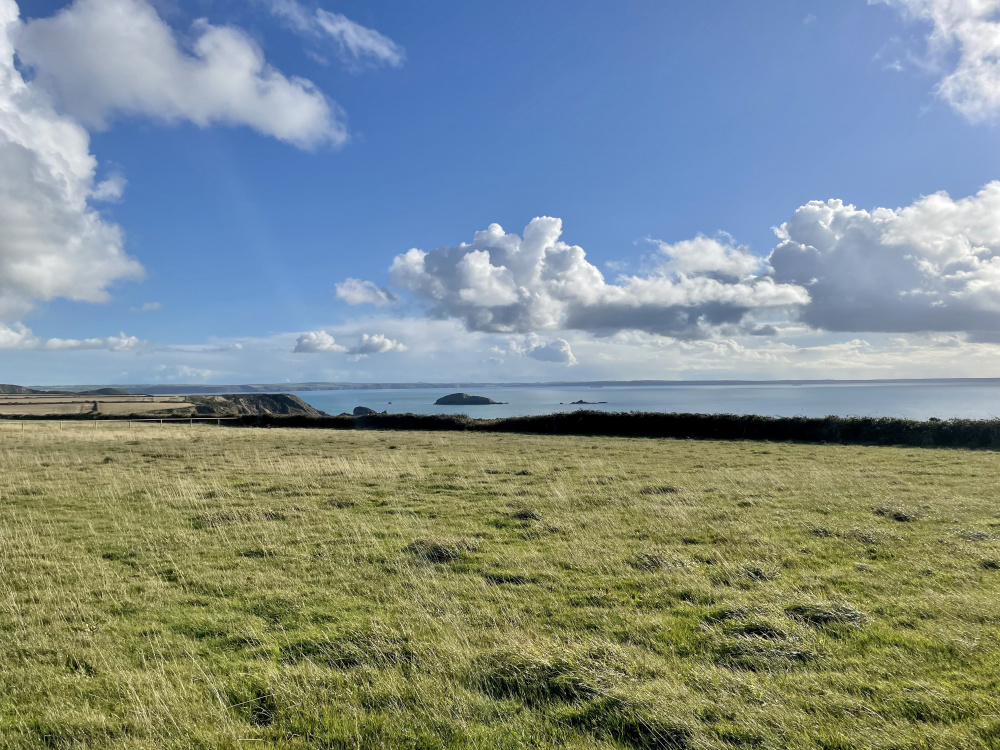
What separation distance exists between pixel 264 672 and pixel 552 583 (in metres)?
5.05

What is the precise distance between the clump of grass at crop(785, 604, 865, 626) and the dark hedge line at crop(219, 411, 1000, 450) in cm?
3982

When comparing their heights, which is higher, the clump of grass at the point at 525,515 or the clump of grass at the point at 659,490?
the clump of grass at the point at 659,490

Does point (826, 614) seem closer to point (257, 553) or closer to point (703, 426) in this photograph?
point (257, 553)

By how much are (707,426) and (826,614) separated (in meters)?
43.1

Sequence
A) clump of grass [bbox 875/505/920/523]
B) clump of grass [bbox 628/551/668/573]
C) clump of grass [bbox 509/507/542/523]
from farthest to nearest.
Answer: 1. clump of grass [bbox 509/507/542/523]
2. clump of grass [bbox 875/505/920/523]
3. clump of grass [bbox 628/551/668/573]

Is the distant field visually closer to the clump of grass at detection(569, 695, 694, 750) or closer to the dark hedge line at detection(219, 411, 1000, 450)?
the dark hedge line at detection(219, 411, 1000, 450)

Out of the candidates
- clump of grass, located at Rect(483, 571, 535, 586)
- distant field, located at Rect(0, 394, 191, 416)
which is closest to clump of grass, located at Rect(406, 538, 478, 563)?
clump of grass, located at Rect(483, 571, 535, 586)

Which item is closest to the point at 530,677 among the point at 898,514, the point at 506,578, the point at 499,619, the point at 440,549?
the point at 499,619

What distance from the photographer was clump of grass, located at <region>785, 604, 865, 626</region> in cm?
808

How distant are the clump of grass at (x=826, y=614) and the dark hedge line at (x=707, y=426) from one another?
3982 centimetres

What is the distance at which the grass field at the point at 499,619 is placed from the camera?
223 inches

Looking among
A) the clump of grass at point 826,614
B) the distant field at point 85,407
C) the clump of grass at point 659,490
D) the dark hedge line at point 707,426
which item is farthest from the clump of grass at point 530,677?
the distant field at point 85,407

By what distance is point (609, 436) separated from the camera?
5050 cm

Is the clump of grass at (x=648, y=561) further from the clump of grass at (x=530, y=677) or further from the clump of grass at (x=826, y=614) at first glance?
the clump of grass at (x=530, y=677)
